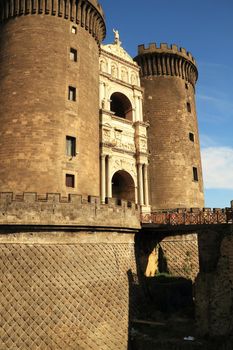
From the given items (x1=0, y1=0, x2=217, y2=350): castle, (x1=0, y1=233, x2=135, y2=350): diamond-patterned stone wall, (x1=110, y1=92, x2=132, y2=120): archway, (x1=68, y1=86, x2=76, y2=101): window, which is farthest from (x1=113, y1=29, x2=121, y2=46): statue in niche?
(x1=0, y1=233, x2=135, y2=350): diamond-patterned stone wall

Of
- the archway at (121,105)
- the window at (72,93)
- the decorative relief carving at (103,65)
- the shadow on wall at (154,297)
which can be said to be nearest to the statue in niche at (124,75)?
the archway at (121,105)

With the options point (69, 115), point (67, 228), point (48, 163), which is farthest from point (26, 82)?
point (67, 228)

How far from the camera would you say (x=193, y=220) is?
20.0m

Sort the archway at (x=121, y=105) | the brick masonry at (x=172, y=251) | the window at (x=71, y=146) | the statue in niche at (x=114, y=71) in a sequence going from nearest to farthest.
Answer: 1. the window at (x=71, y=146)
2. the brick masonry at (x=172, y=251)
3. the statue in niche at (x=114, y=71)
4. the archway at (x=121, y=105)

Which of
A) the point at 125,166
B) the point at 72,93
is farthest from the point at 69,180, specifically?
the point at 125,166

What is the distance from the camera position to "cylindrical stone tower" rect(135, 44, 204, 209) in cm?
3016

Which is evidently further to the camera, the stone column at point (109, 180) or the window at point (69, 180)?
the stone column at point (109, 180)

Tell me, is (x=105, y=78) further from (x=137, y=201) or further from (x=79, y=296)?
(x=79, y=296)

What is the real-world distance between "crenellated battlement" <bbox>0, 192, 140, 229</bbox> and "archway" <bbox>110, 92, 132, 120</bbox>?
1301 cm

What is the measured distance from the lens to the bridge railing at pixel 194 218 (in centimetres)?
1875

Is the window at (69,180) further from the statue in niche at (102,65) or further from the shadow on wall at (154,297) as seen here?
the statue in niche at (102,65)

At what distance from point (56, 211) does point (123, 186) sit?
12755 mm

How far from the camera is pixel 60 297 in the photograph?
15.7 m

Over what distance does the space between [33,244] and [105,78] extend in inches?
642
